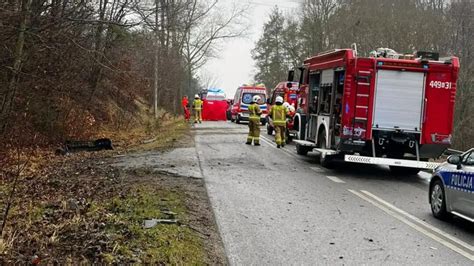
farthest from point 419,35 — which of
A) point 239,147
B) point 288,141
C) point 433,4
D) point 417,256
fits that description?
point 417,256

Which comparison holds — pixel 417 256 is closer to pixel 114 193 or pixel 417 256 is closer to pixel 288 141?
pixel 114 193

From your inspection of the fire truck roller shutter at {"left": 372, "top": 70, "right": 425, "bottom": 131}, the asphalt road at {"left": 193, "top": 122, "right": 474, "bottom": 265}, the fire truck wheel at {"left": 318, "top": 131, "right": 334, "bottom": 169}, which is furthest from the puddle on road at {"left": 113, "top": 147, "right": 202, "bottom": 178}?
the fire truck roller shutter at {"left": 372, "top": 70, "right": 425, "bottom": 131}

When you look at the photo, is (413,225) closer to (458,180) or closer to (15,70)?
(458,180)

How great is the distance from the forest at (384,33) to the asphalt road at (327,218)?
17.1m

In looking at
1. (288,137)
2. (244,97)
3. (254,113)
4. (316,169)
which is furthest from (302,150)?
(244,97)

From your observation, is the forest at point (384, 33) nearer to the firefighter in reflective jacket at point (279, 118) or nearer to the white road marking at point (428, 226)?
the firefighter in reflective jacket at point (279, 118)

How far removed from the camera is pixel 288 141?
68.3ft

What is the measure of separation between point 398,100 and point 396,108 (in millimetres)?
190

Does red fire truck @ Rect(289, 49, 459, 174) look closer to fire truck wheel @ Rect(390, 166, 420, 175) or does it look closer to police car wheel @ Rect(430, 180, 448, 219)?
fire truck wheel @ Rect(390, 166, 420, 175)

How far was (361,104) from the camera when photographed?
12188 millimetres

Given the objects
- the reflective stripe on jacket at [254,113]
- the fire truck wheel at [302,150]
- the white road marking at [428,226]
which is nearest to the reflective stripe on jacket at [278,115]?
the reflective stripe on jacket at [254,113]

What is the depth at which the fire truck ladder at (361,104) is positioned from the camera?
39.9ft

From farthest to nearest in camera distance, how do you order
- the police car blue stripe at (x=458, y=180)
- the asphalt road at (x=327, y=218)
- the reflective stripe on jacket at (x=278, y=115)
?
the reflective stripe on jacket at (x=278, y=115), the police car blue stripe at (x=458, y=180), the asphalt road at (x=327, y=218)

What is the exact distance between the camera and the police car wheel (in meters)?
8.17
